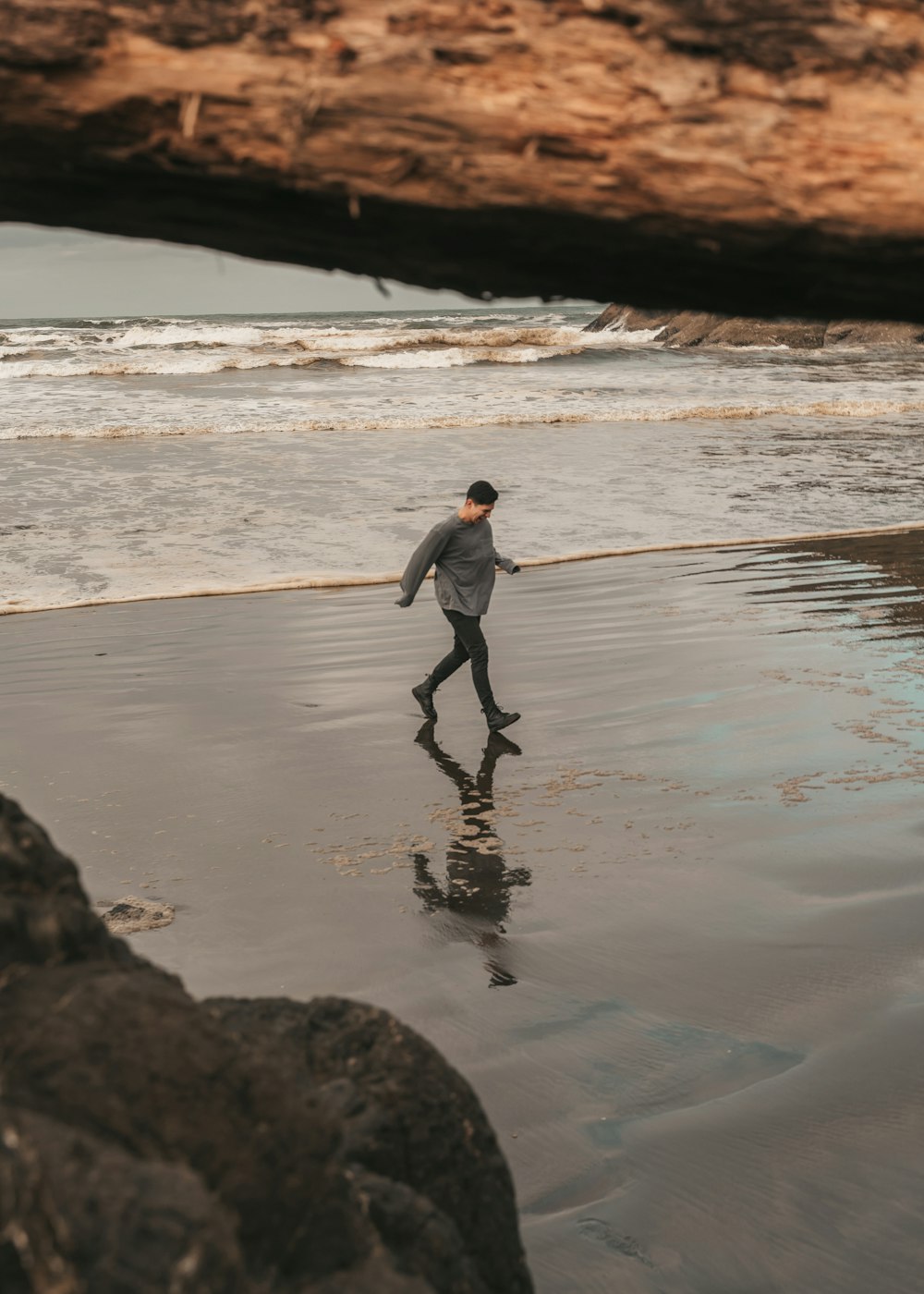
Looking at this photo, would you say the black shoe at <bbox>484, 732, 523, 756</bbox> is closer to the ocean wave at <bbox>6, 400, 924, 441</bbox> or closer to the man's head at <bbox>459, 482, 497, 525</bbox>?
the man's head at <bbox>459, 482, 497, 525</bbox>

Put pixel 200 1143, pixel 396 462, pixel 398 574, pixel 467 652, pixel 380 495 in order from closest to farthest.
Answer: pixel 200 1143 → pixel 467 652 → pixel 398 574 → pixel 380 495 → pixel 396 462

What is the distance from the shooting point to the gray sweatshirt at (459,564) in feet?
28.6

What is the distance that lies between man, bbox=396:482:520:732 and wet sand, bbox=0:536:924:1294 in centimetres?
42

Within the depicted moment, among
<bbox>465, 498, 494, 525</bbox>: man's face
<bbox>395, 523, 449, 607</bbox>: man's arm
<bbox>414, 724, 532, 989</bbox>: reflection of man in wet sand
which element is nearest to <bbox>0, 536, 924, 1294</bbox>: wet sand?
<bbox>414, 724, 532, 989</bbox>: reflection of man in wet sand

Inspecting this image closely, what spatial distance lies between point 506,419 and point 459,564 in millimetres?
16645

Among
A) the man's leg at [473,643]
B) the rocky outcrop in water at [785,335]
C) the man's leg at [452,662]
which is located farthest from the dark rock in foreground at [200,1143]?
the rocky outcrop in water at [785,335]

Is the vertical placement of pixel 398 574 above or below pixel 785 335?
below

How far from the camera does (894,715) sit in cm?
789

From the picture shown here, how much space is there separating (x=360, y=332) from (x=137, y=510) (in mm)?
44497

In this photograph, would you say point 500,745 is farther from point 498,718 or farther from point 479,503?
point 479,503

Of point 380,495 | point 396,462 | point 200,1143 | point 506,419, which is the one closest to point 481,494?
point 200,1143

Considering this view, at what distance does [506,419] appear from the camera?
82.0 feet

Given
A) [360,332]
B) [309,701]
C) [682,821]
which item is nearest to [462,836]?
[682,821]

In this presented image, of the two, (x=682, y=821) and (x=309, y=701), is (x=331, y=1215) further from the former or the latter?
(x=309, y=701)
